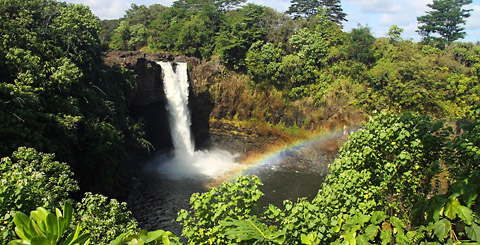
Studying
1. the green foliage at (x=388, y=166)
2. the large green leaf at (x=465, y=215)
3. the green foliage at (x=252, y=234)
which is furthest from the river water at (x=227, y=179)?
the large green leaf at (x=465, y=215)

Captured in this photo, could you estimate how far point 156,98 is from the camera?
35281 mm

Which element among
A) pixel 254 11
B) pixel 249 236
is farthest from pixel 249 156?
pixel 249 236

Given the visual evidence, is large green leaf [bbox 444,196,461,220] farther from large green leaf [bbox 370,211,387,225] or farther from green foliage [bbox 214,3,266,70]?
green foliage [bbox 214,3,266,70]

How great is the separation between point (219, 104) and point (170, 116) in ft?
18.8

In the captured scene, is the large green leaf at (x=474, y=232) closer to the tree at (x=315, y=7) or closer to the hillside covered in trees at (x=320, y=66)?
the hillside covered in trees at (x=320, y=66)

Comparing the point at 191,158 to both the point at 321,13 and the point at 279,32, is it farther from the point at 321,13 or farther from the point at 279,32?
the point at 321,13

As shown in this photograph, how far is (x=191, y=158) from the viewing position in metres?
35.7

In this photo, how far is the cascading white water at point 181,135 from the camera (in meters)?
33.9

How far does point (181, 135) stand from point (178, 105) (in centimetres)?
329

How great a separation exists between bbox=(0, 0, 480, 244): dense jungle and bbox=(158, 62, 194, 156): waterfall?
4.15 feet

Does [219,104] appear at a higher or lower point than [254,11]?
lower

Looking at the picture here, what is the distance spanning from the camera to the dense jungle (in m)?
5.55

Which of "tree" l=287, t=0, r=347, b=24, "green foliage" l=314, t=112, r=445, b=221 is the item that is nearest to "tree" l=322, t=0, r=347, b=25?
"tree" l=287, t=0, r=347, b=24

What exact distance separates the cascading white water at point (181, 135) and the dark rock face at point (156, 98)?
735 millimetres
